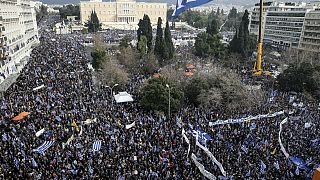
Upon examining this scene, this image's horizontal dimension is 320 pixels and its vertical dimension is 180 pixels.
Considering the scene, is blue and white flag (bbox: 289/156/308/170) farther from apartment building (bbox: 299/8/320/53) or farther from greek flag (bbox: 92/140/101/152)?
apartment building (bbox: 299/8/320/53)

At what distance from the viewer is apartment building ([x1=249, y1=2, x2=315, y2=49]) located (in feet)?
180

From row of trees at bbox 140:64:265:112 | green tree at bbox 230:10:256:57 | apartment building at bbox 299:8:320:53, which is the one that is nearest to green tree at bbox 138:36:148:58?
green tree at bbox 230:10:256:57

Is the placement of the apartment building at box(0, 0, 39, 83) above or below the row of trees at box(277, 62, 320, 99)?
above

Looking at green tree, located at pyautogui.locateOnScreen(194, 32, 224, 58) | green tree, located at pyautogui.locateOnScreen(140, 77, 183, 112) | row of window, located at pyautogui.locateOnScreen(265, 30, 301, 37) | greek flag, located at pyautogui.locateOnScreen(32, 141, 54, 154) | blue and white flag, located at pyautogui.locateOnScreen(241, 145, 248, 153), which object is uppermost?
row of window, located at pyautogui.locateOnScreen(265, 30, 301, 37)

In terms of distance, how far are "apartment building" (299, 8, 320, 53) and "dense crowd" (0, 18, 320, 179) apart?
94.6 feet

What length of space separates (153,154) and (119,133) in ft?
11.4

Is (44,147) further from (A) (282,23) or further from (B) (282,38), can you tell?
(A) (282,23)

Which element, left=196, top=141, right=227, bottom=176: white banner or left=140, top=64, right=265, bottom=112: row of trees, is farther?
left=140, top=64, right=265, bottom=112: row of trees

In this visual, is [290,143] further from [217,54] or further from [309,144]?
[217,54]

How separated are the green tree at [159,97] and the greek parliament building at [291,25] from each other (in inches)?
1414

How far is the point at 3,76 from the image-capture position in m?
31.7

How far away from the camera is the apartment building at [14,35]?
114 feet

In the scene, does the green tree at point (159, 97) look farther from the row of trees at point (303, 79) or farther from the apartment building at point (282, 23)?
the apartment building at point (282, 23)

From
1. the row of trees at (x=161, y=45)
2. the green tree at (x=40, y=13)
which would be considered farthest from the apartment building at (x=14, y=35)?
the green tree at (x=40, y=13)
